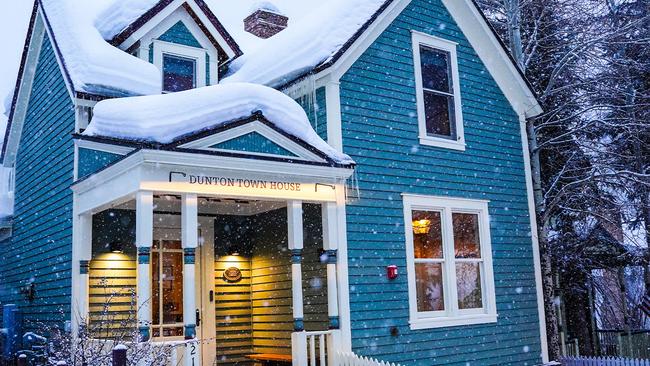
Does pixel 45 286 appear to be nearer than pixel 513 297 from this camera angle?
Yes

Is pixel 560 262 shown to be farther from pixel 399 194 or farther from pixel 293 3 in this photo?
pixel 293 3

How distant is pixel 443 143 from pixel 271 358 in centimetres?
472

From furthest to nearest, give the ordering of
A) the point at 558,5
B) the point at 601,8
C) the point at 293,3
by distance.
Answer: the point at 293,3, the point at 601,8, the point at 558,5

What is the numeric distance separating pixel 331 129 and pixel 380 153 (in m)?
0.99

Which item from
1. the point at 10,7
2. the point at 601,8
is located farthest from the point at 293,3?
the point at 601,8

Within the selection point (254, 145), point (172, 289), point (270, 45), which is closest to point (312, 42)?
point (270, 45)

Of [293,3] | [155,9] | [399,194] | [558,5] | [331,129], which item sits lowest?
[399,194]

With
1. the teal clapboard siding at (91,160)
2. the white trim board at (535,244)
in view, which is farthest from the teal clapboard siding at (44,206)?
the white trim board at (535,244)

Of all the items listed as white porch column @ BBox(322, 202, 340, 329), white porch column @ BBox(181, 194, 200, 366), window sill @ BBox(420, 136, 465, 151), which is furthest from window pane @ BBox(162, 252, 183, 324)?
window sill @ BBox(420, 136, 465, 151)

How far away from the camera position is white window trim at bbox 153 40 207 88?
12820 millimetres

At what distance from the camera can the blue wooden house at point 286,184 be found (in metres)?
9.27

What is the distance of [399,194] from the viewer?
11492 mm

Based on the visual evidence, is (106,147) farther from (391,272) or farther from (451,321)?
(451,321)

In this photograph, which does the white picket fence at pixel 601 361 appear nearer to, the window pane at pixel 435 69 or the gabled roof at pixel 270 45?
the gabled roof at pixel 270 45
